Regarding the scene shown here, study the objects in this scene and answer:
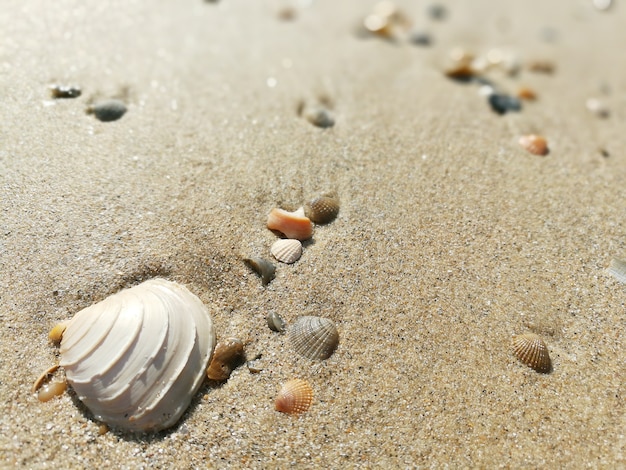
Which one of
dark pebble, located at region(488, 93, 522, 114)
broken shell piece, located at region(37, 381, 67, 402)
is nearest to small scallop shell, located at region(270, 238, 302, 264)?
broken shell piece, located at region(37, 381, 67, 402)

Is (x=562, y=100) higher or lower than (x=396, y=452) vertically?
higher

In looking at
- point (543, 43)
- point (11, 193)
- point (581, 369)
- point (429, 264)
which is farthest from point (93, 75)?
point (543, 43)

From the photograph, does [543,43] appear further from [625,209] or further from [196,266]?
[196,266]

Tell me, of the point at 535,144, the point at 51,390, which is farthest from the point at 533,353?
the point at 51,390

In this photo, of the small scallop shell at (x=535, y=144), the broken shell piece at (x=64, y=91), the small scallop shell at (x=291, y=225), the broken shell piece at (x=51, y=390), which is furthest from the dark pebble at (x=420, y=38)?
the broken shell piece at (x=51, y=390)

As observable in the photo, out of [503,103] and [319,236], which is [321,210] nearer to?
[319,236]

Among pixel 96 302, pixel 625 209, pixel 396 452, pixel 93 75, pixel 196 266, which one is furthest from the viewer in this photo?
pixel 93 75

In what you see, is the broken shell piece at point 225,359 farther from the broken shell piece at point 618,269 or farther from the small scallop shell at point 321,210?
the broken shell piece at point 618,269
